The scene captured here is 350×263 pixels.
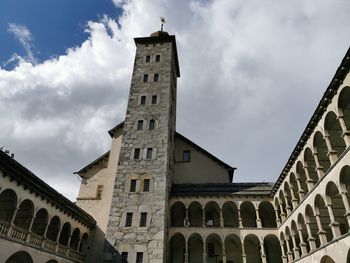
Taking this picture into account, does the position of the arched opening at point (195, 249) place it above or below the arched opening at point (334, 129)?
below

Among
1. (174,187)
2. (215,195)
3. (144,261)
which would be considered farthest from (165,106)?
(144,261)

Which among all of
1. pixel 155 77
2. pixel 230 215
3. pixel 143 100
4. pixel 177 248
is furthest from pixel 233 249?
pixel 155 77

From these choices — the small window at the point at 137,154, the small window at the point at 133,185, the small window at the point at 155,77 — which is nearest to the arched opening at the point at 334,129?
the small window at the point at 133,185

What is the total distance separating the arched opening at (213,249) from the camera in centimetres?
2742

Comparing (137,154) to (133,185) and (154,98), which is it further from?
(154,98)

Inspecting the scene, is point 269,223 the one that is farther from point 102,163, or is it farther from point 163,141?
point 102,163

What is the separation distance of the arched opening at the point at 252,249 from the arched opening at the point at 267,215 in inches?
85.0

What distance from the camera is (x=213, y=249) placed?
2803cm

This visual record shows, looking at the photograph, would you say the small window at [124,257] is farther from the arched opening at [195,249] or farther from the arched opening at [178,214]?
the arched opening at [195,249]

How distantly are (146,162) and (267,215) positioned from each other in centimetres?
1307

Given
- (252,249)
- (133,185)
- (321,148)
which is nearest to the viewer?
(321,148)

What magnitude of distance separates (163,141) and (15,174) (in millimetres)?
14801

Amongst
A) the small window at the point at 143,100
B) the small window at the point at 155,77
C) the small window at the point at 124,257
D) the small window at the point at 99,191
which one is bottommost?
the small window at the point at 124,257

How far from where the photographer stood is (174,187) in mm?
30125
